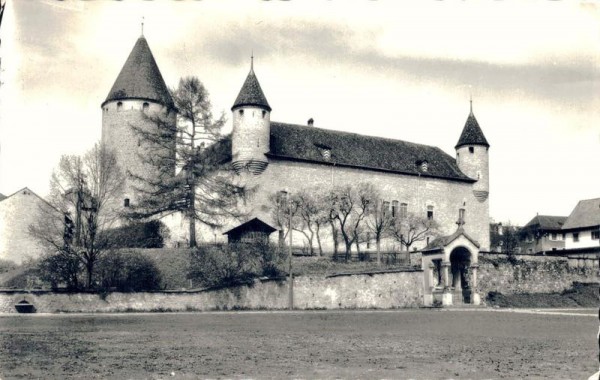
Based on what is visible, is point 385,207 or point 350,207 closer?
point 350,207

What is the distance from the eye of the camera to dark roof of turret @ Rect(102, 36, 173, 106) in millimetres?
53844

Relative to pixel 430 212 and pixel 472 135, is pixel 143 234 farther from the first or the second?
pixel 472 135

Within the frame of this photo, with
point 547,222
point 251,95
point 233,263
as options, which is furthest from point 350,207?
point 547,222

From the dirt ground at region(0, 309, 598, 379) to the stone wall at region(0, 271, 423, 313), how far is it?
12001mm

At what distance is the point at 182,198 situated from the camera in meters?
40.3

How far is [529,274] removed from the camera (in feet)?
154

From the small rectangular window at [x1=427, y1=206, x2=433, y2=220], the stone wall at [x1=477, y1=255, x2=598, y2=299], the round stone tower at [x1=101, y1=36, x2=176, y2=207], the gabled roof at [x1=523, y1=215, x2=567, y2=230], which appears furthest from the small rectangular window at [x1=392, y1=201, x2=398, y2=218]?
the gabled roof at [x1=523, y1=215, x2=567, y2=230]

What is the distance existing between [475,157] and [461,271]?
21.6m

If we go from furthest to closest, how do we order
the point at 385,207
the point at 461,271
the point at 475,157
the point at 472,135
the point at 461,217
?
the point at 472,135 < the point at 475,157 < the point at 385,207 < the point at 461,217 < the point at 461,271

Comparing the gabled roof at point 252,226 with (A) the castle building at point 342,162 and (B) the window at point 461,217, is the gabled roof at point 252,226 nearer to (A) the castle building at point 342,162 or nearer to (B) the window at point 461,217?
(A) the castle building at point 342,162

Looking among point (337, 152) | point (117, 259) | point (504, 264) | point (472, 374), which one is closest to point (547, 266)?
point (504, 264)

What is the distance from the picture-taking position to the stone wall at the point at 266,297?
107 feet

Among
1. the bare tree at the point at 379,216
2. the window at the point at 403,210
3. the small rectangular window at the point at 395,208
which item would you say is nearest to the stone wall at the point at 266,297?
the bare tree at the point at 379,216

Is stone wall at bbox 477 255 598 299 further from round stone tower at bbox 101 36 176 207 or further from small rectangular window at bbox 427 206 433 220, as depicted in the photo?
round stone tower at bbox 101 36 176 207
